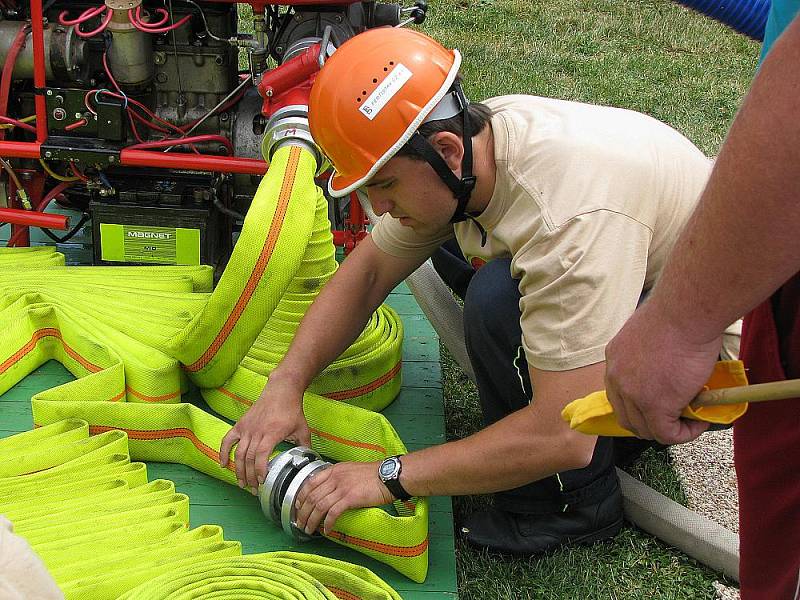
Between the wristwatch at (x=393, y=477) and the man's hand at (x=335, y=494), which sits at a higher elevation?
the wristwatch at (x=393, y=477)

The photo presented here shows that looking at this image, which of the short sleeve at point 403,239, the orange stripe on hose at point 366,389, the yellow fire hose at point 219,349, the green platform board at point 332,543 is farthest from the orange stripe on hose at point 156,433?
the short sleeve at point 403,239

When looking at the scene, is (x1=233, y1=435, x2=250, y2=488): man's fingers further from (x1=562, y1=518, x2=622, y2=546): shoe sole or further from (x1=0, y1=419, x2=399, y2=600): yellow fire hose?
(x1=562, y1=518, x2=622, y2=546): shoe sole

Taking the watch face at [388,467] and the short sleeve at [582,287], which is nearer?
the short sleeve at [582,287]

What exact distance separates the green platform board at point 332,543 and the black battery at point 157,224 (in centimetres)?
62

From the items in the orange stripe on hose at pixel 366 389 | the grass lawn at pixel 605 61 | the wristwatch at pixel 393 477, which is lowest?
the grass lawn at pixel 605 61

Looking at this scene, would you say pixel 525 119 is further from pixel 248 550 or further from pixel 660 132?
pixel 248 550

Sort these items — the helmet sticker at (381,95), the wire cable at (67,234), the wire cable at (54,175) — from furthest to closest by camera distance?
the wire cable at (67,234)
the wire cable at (54,175)
the helmet sticker at (381,95)

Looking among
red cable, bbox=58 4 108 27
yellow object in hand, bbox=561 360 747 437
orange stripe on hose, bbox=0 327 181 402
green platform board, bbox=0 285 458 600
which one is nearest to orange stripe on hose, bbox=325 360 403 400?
green platform board, bbox=0 285 458 600

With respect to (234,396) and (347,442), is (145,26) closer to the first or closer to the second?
(234,396)

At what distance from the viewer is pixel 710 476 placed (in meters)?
3.27

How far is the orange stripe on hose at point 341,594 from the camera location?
2.35m

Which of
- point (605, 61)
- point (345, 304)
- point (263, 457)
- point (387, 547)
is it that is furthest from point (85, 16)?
point (605, 61)

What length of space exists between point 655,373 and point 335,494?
1352 mm

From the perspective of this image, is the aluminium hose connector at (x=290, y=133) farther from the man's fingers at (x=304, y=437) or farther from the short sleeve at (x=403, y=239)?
the man's fingers at (x=304, y=437)
